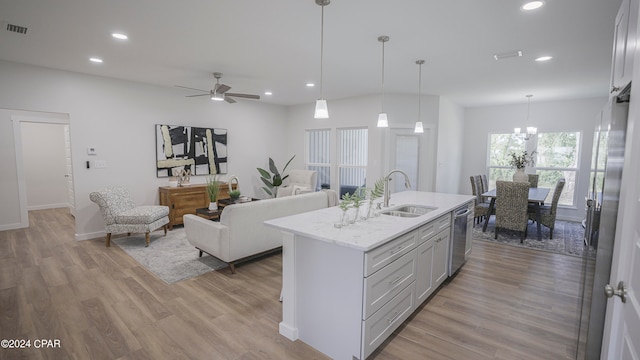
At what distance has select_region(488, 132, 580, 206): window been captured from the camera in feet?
21.2

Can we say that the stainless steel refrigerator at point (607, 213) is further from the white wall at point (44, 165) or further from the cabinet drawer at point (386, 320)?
the white wall at point (44, 165)

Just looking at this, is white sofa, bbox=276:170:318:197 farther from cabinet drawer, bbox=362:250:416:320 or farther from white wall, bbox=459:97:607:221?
white wall, bbox=459:97:607:221

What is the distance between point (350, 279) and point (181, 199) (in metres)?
4.48

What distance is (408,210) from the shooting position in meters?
3.30

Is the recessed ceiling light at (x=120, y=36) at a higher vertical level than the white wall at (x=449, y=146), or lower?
higher

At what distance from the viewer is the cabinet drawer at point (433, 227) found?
2.56 meters

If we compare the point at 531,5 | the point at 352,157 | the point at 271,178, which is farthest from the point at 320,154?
the point at 531,5

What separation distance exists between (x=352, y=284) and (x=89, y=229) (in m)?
5.01

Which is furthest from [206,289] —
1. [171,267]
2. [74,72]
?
[74,72]

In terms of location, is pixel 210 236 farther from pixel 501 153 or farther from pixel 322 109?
pixel 501 153

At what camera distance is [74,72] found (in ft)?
15.3

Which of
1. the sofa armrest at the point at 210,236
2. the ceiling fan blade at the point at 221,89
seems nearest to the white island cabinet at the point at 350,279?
the sofa armrest at the point at 210,236

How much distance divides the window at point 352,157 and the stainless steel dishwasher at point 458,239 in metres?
3.12

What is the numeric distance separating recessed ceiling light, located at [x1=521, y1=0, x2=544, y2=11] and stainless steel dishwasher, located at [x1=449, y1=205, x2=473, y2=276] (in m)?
1.96
